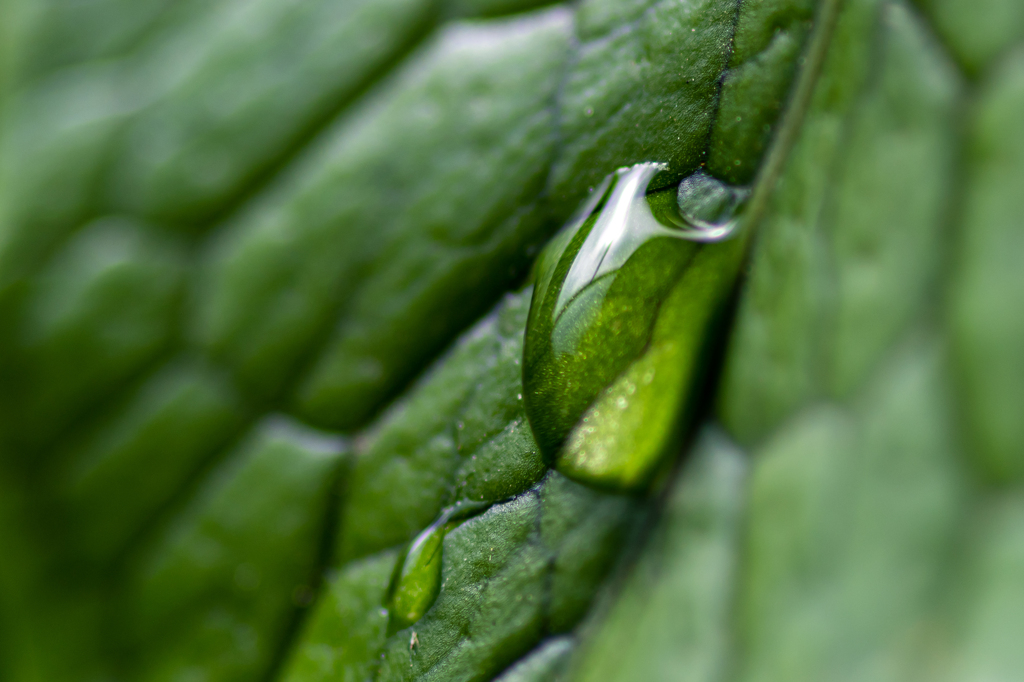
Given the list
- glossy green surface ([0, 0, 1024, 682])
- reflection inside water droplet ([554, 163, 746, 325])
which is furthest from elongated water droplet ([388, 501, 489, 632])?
reflection inside water droplet ([554, 163, 746, 325])

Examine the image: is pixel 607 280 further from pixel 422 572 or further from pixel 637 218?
pixel 422 572

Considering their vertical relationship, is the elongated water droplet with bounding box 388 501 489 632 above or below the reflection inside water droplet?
below

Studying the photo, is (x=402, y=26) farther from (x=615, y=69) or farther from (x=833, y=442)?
(x=833, y=442)

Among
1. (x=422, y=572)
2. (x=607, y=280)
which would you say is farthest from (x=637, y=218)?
(x=422, y=572)

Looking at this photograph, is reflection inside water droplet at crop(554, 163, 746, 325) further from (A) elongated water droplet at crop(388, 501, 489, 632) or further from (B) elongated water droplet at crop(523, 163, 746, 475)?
(A) elongated water droplet at crop(388, 501, 489, 632)

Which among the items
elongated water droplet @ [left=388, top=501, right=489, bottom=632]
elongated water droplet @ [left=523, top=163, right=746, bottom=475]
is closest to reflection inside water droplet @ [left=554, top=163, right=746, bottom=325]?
elongated water droplet @ [left=523, top=163, right=746, bottom=475]
